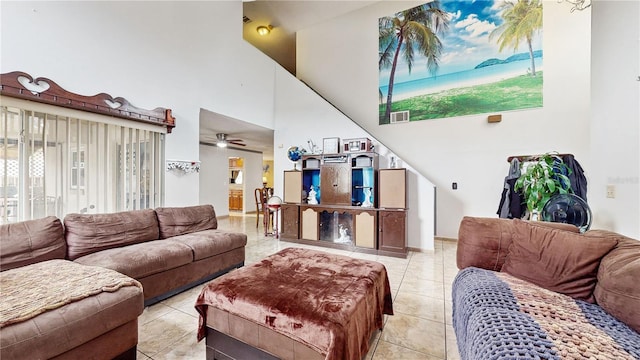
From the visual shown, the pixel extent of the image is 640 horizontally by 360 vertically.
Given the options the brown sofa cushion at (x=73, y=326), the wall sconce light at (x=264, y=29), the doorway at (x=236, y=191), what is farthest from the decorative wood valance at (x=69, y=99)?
the doorway at (x=236, y=191)

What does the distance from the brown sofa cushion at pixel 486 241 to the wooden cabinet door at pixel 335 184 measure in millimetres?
2396

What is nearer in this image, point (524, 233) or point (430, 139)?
point (524, 233)

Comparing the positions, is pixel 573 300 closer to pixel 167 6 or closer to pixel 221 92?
pixel 221 92

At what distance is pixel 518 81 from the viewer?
412 centimetres

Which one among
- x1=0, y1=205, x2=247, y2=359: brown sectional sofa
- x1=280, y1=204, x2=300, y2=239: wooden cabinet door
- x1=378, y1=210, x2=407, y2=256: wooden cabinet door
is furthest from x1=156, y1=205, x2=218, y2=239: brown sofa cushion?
x1=378, y1=210, x2=407, y2=256: wooden cabinet door

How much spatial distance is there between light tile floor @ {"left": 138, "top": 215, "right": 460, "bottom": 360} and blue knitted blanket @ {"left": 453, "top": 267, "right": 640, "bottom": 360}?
0.47 meters

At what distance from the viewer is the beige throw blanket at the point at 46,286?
1.23 meters

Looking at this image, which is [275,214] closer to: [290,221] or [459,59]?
[290,221]

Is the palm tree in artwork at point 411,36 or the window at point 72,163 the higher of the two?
the palm tree in artwork at point 411,36

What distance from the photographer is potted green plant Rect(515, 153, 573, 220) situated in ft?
9.93

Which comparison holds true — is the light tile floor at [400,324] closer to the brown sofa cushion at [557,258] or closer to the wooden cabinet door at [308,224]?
the brown sofa cushion at [557,258]

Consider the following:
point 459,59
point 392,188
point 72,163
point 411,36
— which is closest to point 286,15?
point 411,36

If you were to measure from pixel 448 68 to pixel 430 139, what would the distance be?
139 centimetres

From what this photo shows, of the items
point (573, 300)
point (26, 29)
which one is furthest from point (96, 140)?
point (573, 300)
